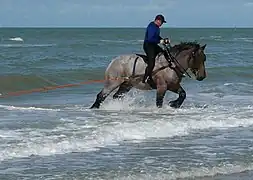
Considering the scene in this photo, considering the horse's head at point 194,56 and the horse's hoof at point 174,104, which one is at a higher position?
the horse's head at point 194,56

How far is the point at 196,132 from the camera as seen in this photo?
1066 centimetres

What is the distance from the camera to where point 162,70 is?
44.2 ft

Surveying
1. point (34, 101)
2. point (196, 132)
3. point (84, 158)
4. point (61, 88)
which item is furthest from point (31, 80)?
point (84, 158)

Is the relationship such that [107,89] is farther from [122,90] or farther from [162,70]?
[162,70]

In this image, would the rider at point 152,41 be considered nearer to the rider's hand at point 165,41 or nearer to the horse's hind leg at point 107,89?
the rider's hand at point 165,41

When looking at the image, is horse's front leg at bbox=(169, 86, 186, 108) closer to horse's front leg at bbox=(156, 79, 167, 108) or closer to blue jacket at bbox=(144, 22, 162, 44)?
horse's front leg at bbox=(156, 79, 167, 108)

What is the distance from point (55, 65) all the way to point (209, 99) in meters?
16.5

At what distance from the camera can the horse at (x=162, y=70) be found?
13.5 m

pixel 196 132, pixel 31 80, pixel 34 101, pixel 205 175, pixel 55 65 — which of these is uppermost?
pixel 205 175

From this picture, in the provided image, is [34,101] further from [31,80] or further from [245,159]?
[245,159]

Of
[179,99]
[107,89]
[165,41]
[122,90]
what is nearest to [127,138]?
[165,41]

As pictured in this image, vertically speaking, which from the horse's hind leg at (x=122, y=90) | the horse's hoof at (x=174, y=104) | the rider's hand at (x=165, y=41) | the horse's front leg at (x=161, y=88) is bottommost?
the horse's hoof at (x=174, y=104)

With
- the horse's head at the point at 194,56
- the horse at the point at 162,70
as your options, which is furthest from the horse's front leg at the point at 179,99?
the horse's head at the point at 194,56

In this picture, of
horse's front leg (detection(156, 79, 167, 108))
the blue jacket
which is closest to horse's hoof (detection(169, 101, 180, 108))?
horse's front leg (detection(156, 79, 167, 108))
